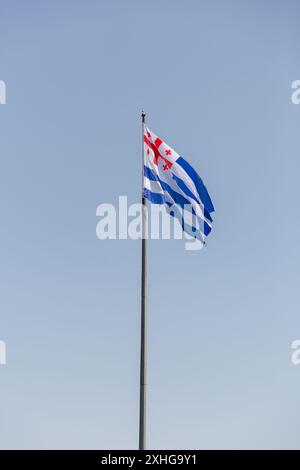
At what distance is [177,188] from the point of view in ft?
92.0

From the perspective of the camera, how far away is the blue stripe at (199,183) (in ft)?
Result: 93.4

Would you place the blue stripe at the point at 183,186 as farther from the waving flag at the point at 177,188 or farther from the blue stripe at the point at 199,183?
the blue stripe at the point at 199,183

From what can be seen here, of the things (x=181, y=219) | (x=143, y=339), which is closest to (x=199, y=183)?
(x=181, y=219)

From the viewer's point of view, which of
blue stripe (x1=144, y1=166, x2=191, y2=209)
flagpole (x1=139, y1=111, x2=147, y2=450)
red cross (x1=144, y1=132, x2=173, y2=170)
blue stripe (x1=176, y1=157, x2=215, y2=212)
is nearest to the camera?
flagpole (x1=139, y1=111, x2=147, y2=450)

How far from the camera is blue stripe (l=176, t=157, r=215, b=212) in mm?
28453

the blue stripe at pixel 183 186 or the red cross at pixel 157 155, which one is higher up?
the red cross at pixel 157 155

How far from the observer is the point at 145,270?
81.6ft

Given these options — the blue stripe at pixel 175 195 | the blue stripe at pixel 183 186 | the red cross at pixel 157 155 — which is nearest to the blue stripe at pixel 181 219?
the blue stripe at pixel 175 195

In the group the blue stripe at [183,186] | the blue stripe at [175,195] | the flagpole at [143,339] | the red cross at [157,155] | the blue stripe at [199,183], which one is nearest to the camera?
the flagpole at [143,339]

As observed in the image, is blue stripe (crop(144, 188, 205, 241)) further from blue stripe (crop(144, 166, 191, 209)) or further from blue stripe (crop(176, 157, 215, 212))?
blue stripe (crop(176, 157, 215, 212))

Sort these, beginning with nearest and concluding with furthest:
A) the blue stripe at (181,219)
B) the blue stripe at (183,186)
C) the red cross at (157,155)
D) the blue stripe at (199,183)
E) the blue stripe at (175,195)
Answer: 1. the blue stripe at (181,219)
2. the blue stripe at (175,195)
3. the blue stripe at (183,186)
4. the red cross at (157,155)
5. the blue stripe at (199,183)

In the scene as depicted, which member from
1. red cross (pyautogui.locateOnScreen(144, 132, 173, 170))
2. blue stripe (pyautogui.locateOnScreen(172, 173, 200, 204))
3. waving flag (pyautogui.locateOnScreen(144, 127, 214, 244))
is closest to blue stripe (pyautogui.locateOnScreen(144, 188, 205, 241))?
waving flag (pyautogui.locateOnScreen(144, 127, 214, 244))
